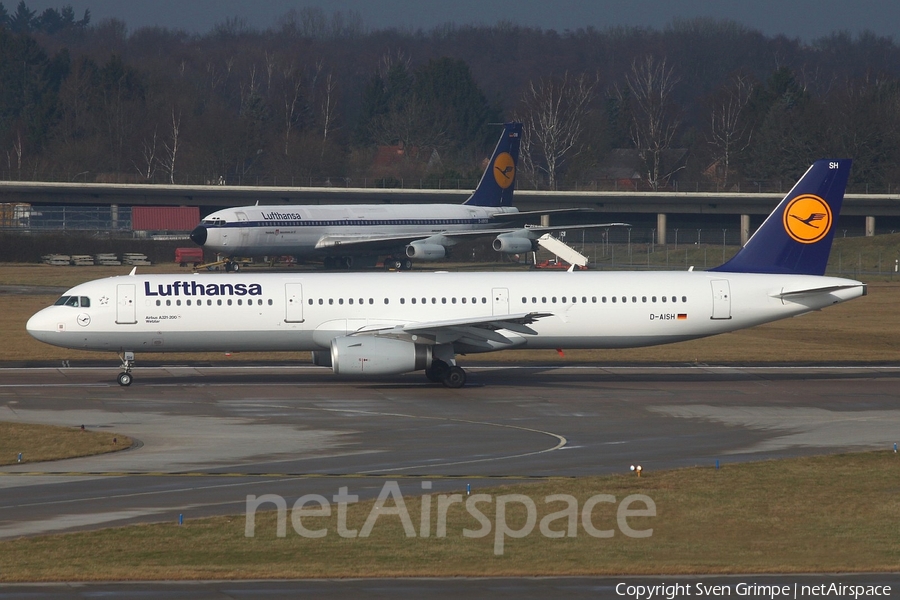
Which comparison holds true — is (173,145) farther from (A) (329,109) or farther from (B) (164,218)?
(B) (164,218)

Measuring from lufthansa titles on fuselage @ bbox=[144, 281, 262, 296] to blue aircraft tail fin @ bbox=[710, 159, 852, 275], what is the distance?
15.5m

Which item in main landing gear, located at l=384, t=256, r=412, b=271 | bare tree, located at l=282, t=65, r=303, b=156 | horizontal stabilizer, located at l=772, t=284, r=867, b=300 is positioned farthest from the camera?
bare tree, located at l=282, t=65, r=303, b=156

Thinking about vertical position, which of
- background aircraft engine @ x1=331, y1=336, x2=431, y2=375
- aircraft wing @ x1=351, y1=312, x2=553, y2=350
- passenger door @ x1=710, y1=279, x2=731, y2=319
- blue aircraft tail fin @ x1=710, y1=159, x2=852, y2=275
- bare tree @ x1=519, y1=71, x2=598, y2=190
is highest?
bare tree @ x1=519, y1=71, x2=598, y2=190

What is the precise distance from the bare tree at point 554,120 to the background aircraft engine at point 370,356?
10479 centimetres

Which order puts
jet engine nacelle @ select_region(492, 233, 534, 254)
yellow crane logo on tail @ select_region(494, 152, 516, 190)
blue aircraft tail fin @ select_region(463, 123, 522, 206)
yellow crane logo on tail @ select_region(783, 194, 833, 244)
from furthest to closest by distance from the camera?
yellow crane logo on tail @ select_region(494, 152, 516, 190), blue aircraft tail fin @ select_region(463, 123, 522, 206), jet engine nacelle @ select_region(492, 233, 534, 254), yellow crane logo on tail @ select_region(783, 194, 833, 244)

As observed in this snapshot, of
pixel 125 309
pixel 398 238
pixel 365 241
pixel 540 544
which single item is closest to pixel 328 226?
pixel 365 241

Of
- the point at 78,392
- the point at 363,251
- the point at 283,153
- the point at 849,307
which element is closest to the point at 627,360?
the point at 78,392

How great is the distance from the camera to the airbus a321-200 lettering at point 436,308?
117ft

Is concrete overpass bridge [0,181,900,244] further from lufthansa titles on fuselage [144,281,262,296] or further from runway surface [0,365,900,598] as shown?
lufthansa titles on fuselage [144,281,262,296]

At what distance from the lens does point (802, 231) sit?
38.3m

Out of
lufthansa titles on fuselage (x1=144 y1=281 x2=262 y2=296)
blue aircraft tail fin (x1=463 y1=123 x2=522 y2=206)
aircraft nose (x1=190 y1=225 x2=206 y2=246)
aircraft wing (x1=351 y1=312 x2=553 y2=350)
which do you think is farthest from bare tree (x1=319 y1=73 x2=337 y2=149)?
aircraft wing (x1=351 y1=312 x2=553 y2=350)

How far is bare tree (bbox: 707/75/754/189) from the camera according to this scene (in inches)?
5374

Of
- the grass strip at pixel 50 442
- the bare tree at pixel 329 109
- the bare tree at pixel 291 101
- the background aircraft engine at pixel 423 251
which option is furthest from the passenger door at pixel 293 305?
the bare tree at pixel 291 101

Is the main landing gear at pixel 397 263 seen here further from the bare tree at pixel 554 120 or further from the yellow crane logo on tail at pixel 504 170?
the bare tree at pixel 554 120
